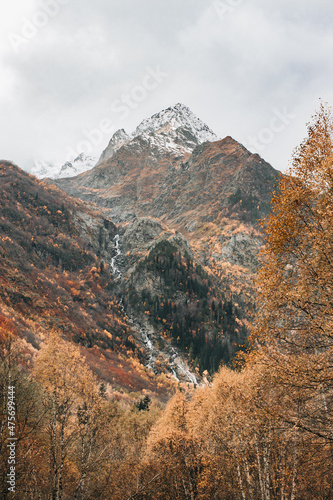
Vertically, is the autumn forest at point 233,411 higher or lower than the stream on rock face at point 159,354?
higher

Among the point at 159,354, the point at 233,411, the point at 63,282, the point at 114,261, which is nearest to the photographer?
the point at 233,411

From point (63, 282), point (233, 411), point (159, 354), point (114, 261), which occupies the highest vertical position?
point (233, 411)

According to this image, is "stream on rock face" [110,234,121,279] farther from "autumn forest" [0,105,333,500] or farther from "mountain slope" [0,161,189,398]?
"autumn forest" [0,105,333,500]

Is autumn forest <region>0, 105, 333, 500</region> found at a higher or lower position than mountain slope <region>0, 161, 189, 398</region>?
higher

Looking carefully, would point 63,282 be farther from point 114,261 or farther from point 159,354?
point 114,261

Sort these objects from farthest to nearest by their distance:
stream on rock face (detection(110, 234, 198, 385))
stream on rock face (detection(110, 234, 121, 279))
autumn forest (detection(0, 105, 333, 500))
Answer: stream on rock face (detection(110, 234, 121, 279))
stream on rock face (detection(110, 234, 198, 385))
autumn forest (detection(0, 105, 333, 500))

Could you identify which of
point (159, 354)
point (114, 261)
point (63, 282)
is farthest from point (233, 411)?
point (114, 261)

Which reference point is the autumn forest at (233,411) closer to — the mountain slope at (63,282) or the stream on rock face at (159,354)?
the mountain slope at (63,282)

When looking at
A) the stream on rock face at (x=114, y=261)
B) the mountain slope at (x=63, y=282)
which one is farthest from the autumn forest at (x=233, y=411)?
the stream on rock face at (x=114, y=261)

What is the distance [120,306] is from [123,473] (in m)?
110

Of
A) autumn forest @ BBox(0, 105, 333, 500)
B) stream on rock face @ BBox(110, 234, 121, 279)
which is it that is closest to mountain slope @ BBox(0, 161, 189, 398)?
stream on rock face @ BBox(110, 234, 121, 279)

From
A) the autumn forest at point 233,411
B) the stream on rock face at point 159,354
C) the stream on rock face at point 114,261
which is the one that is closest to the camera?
the autumn forest at point 233,411

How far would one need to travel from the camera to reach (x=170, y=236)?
522ft

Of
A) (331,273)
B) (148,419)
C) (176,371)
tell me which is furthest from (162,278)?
(331,273)
